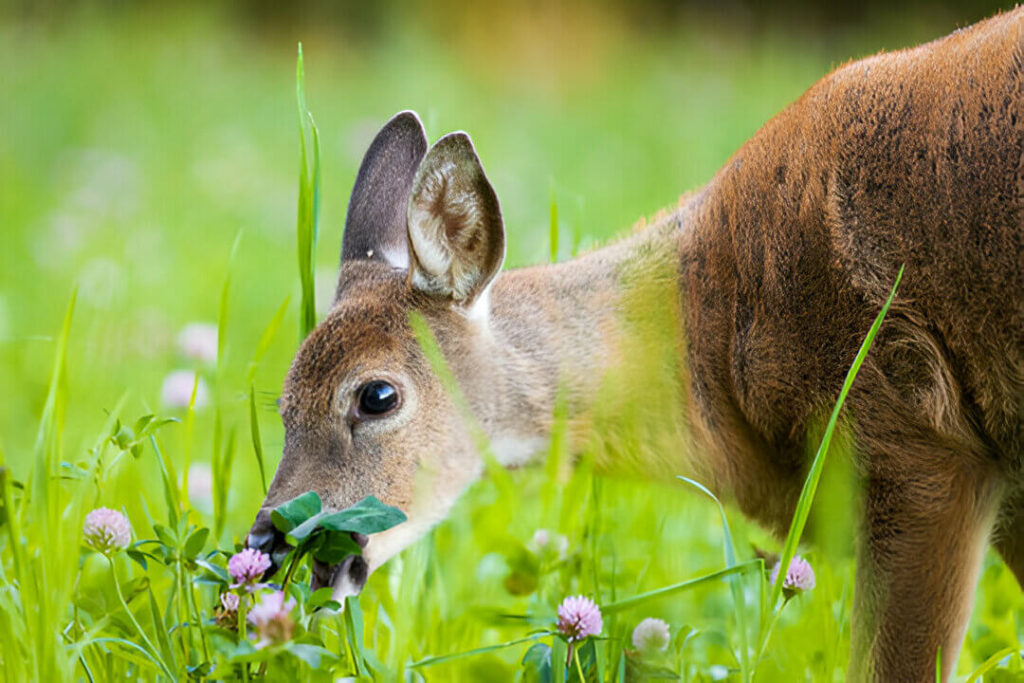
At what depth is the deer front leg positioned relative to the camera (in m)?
2.65

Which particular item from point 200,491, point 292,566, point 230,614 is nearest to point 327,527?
point 292,566

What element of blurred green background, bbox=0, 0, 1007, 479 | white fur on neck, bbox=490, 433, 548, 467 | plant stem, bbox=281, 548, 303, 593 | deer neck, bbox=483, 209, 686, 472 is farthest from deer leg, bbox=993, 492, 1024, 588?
blurred green background, bbox=0, 0, 1007, 479

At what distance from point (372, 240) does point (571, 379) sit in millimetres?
661

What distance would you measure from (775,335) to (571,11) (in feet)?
24.8

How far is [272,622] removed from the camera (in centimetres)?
199

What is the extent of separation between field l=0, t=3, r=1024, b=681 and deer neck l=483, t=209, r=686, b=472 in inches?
5.4

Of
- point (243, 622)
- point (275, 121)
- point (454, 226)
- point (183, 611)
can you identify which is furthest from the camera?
point (275, 121)

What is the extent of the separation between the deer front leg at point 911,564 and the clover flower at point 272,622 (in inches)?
49.2

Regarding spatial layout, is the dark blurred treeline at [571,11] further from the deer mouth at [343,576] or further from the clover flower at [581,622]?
the clover flower at [581,622]

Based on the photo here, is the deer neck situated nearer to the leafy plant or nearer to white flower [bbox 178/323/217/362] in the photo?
the leafy plant

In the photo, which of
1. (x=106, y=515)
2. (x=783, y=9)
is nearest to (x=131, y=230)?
(x=106, y=515)

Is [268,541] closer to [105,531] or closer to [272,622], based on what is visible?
[105,531]

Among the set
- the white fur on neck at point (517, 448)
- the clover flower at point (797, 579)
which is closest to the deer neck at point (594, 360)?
the white fur on neck at point (517, 448)

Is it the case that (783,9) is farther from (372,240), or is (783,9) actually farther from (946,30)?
(372,240)
